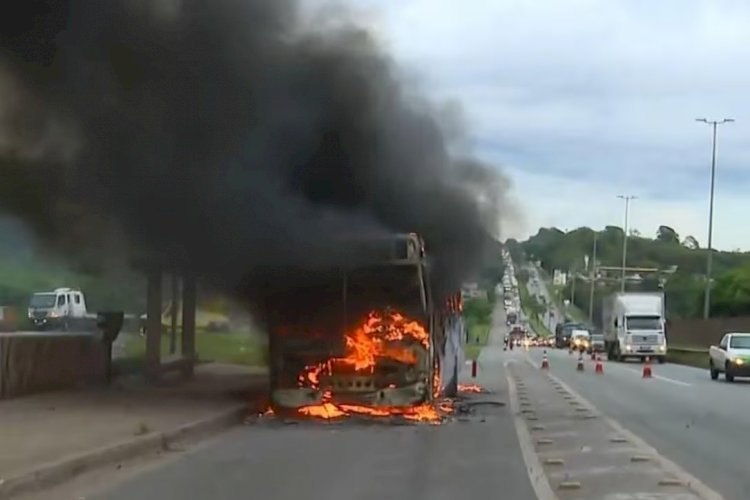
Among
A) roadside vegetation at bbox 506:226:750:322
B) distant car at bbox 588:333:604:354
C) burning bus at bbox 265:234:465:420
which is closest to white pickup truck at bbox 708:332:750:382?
burning bus at bbox 265:234:465:420

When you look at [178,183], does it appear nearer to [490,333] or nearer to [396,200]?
[396,200]

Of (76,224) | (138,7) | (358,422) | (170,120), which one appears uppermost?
(138,7)

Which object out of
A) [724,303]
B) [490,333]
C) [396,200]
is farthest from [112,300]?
[490,333]

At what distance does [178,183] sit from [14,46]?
11.2 feet

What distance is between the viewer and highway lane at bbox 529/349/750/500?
1368 cm

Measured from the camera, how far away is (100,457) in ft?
43.0

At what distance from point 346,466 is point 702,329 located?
2249 inches

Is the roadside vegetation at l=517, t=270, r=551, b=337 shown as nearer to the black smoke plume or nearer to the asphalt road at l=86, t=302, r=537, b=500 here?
the black smoke plume

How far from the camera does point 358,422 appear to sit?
61.3ft

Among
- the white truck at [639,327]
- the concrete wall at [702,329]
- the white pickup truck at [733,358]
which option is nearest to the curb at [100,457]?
the white pickup truck at [733,358]

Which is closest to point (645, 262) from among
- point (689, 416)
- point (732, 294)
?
point (732, 294)

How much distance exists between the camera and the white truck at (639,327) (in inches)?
2162

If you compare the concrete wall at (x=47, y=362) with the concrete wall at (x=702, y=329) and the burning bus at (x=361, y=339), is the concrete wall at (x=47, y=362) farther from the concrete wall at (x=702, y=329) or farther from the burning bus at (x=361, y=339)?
the concrete wall at (x=702, y=329)

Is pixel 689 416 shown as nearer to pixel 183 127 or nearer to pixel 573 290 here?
pixel 183 127
